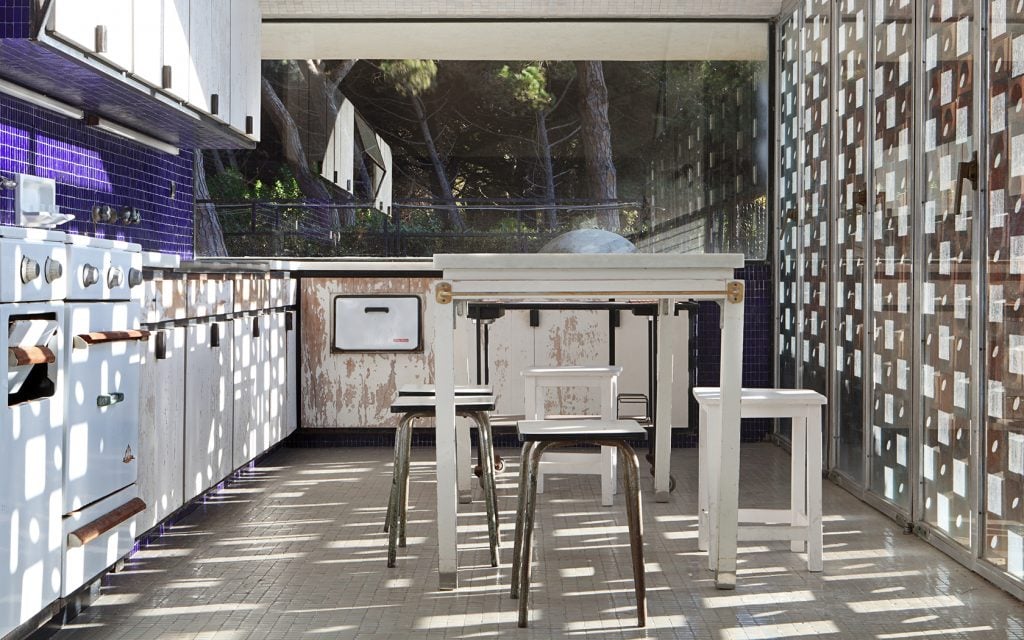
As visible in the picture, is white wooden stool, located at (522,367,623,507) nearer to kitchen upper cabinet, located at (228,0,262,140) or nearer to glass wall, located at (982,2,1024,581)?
glass wall, located at (982,2,1024,581)

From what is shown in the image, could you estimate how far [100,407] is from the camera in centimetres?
282

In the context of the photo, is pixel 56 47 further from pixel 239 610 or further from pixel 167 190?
pixel 167 190

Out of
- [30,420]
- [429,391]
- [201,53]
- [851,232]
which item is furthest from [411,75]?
[30,420]

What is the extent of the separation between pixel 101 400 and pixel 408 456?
0.94m

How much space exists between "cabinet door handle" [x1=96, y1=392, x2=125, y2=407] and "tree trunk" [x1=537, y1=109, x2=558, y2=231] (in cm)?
368

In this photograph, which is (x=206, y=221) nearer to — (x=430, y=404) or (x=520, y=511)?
(x=430, y=404)

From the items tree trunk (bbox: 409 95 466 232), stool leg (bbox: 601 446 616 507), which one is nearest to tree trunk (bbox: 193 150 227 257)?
tree trunk (bbox: 409 95 466 232)

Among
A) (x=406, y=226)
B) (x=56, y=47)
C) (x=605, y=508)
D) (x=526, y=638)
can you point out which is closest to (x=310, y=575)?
(x=526, y=638)

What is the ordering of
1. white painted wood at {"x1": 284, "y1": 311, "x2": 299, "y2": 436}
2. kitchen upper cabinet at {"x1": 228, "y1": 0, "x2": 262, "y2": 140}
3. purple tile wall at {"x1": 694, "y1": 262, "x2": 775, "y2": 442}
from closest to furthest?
1. kitchen upper cabinet at {"x1": 228, "y1": 0, "x2": 262, "y2": 140}
2. white painted wood at {"x1": 284, "y1": 311, "x2": 299, "y2": 436}
3. purple tile wall at {"x1": 694, "y1": 262, "x2": 775, "y2": 442}

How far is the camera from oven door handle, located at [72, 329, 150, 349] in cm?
268

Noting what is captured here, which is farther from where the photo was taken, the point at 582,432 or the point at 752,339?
the point at 752,339

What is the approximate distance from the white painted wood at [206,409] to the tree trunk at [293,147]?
2.12 metres

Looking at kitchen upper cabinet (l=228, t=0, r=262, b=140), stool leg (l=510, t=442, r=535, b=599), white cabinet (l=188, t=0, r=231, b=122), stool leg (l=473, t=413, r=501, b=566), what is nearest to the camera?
stool leg (l=510, t=442, r=535, b=599)

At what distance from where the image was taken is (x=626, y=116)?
20.9 feet
